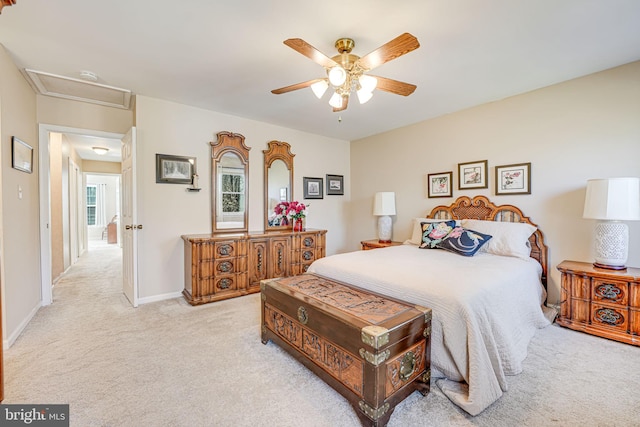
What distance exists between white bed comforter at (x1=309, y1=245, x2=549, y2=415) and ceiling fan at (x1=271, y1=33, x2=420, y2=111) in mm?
1433

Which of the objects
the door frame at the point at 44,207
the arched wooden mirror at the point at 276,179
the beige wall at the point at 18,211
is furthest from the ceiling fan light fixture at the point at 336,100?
the door frame at the point at 44,207

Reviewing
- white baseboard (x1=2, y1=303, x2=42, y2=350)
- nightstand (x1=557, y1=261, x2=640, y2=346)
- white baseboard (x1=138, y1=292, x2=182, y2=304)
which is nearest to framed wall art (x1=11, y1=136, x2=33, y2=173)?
white baseboard (x1=2, y1=303, x2=42, y2=350)

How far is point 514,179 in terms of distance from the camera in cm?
334

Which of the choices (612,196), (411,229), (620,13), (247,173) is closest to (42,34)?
(247,173)

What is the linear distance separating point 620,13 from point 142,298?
203 inches

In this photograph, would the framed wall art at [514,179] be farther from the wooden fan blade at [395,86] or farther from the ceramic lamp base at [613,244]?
the wooden fan blade at [395,86]

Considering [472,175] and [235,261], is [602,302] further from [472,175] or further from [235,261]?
[235,261]

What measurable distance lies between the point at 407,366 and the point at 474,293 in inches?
25.4

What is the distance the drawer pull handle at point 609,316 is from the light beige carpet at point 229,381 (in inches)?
7.1

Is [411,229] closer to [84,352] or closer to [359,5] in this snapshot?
[359,5]

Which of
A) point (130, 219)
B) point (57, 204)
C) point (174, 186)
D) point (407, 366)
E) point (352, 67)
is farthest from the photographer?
point (57, 204)

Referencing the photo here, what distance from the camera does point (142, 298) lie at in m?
3.38

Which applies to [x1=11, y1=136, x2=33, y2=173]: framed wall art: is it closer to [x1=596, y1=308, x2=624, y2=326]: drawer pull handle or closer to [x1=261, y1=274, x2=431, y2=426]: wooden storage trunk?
[x1=261, y1=274, x2=431, y2=426]: wooden storage trunk

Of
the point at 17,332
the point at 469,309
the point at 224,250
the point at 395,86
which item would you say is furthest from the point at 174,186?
the point at 469,309
